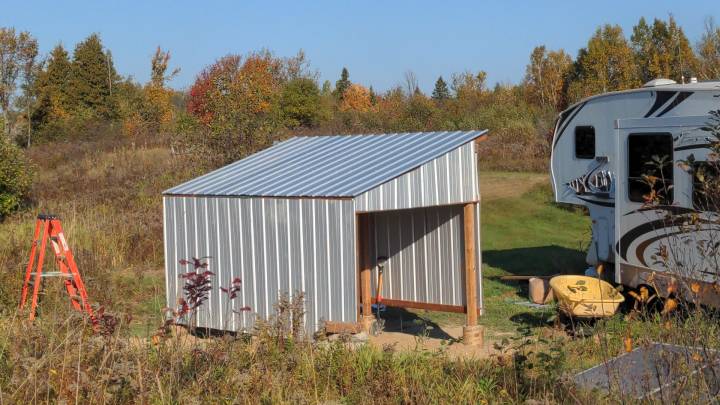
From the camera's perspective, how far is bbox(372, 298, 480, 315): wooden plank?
432 inches

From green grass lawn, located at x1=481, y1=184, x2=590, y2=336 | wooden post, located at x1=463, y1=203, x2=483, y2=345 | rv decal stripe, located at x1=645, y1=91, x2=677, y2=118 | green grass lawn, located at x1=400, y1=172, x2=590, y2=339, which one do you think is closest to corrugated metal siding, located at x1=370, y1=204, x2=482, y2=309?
wooden post, located at x1=463, y1=203, x2=483, y2=345

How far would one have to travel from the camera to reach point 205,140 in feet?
60.8

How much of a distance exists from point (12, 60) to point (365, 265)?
30.9m

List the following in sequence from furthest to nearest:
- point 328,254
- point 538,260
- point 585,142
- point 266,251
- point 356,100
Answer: point 356,100 < point 538,260 < point 585,142 < point 266,251 < point 328,254

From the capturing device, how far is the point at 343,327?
30.1 feet

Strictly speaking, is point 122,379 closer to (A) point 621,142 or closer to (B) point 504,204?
(A) point 621,142

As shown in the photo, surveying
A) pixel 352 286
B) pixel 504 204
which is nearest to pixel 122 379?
pixel 352 286

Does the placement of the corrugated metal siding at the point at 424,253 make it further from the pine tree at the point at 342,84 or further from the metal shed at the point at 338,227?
the pine tree at the point at 342,84

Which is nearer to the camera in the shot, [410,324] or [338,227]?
[338,227]

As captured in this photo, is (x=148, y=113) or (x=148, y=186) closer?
(x=148, y=186)

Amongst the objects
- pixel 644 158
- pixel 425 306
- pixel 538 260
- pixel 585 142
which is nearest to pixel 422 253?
pixel 425 306

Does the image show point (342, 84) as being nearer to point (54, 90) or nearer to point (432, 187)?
point (54, 90)

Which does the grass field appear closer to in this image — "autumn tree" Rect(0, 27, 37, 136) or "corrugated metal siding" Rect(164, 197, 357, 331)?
"corrugated metal siding" Rect(164, 197, 357, 331)

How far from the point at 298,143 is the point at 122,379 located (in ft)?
26.0
